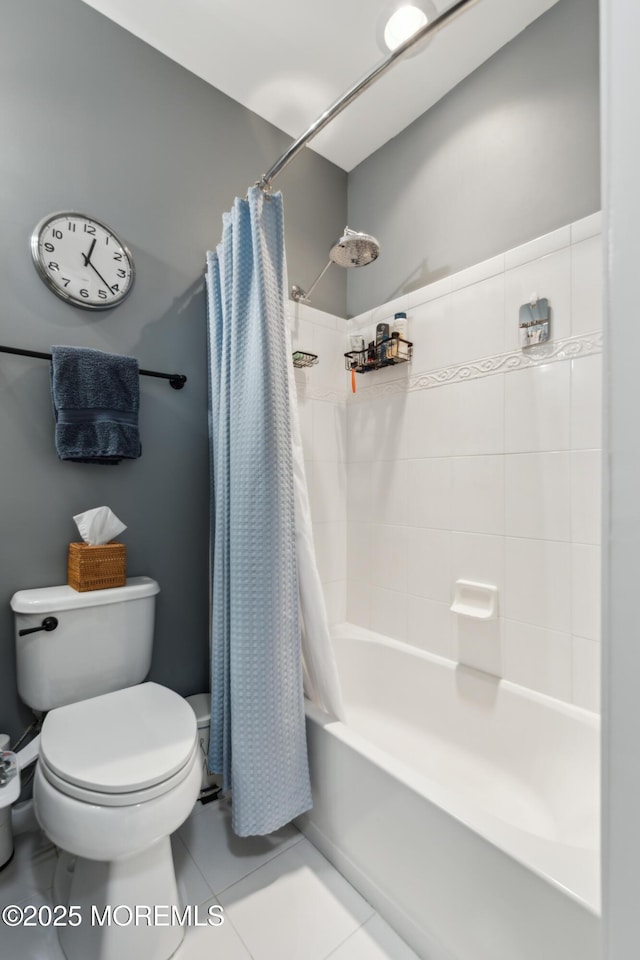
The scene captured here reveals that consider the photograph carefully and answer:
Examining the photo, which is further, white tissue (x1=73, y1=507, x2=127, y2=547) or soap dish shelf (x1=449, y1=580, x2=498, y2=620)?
soap dish shelf (x1=449, y1=580, x2=498, y2=620)

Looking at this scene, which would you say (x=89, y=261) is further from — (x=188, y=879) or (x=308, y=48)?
(x=188, y=879)

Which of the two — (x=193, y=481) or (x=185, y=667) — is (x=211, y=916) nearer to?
(x=185, y=667)

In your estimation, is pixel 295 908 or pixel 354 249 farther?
pixel 354 249

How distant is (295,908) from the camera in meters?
1.15

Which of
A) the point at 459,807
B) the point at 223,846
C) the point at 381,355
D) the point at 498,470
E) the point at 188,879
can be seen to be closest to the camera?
the point at 459,807

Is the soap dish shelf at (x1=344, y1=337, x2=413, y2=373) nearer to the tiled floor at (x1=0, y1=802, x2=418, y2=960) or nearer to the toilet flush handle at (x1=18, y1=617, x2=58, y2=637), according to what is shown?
the toilet flush handle at (x1=18, y1=617, x2=58, y2=637)

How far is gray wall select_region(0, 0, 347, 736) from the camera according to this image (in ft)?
4.46

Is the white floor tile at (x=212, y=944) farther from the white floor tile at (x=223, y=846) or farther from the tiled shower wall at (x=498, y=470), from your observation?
the tiled shower wall at (x=498, y=470)

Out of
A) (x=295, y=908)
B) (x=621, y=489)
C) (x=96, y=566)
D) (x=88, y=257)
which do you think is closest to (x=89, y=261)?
(x=88, y=257)

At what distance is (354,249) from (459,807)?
1.73 m

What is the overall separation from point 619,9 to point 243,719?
1.48m

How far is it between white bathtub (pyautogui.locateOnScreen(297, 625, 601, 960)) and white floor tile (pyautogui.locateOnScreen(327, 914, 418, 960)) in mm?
26

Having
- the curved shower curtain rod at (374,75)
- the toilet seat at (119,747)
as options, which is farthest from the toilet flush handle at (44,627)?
the curved shower curtain rod at (374,75)

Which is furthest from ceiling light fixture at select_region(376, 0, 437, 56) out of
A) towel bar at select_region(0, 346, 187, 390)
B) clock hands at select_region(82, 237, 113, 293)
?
towel bar at select_region(0, 346, 187, 390)
